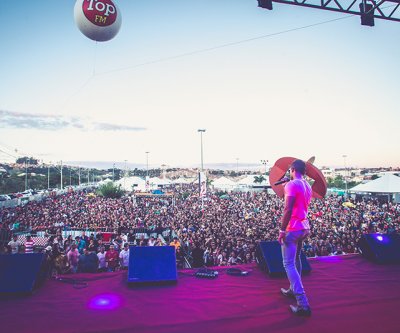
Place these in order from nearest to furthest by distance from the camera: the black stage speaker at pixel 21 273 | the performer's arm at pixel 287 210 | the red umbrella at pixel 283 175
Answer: the performer's arm at pixel 287 210, the black stage speaker at pixel 21 273, the red umbrella at pixel 283 175

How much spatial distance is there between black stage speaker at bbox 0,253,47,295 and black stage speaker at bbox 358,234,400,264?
4.68 meters

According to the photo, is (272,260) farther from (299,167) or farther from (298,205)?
(299,167)

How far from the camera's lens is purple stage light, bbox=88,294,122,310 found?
2729 mm

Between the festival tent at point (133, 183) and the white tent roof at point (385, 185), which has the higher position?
the festival tent at point (133, 183)

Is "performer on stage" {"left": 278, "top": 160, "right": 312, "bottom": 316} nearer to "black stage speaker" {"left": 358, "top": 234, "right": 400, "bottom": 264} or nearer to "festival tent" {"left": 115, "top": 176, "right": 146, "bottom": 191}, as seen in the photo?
"black stage speaker" {"left": 358, "top": 234, "right": 400, "bottom": 264}

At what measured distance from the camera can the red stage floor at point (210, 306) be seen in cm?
234

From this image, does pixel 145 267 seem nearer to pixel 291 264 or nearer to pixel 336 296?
pixel 291 264

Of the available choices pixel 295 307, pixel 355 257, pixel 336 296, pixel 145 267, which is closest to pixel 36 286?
pixel 145 267

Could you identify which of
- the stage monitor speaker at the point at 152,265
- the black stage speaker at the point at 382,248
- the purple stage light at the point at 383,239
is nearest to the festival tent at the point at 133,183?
the stage monitor speaker at the point at 152,265

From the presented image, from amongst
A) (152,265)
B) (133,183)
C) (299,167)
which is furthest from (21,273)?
(133,183)

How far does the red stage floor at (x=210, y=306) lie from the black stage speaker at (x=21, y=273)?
13 centimetres

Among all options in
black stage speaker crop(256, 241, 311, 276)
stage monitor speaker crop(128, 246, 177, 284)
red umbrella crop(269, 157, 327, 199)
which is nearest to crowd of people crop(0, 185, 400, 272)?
stage monitor speaker crop(128, 246, 177, 284)

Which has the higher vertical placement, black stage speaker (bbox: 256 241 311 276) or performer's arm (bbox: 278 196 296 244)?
performer's arm (bbox: 278 196 296 244)

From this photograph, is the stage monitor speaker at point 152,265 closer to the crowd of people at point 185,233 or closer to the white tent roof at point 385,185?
the crowd of people at point 185,233
